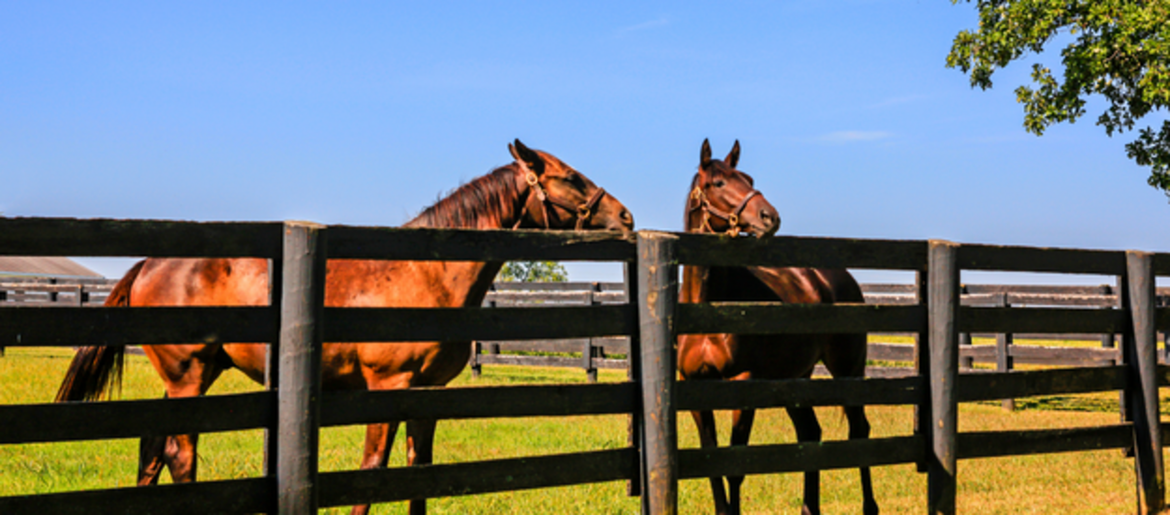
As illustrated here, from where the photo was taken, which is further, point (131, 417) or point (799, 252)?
point (799, 252)

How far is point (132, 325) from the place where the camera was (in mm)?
3646

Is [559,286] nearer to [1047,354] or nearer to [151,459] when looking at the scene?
[1047,354]

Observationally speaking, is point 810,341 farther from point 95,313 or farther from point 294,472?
point 95,313

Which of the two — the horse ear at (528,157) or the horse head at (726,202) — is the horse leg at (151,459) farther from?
the horse head at (726,202)

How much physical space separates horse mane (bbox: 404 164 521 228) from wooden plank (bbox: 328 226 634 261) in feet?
3.92

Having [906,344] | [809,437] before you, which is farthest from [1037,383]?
[906,344]

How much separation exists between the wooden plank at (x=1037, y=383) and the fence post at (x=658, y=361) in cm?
219

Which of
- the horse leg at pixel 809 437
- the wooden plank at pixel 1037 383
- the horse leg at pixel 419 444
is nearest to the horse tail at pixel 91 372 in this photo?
the horse leg at pixel 419 444

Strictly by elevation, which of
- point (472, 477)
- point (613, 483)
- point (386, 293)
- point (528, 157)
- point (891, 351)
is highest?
point (528, 157)

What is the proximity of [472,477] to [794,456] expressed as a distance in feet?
→ 6.23

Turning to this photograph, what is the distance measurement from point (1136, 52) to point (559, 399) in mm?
16050

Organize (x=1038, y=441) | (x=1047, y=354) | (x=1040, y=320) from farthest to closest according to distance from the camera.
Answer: (x=1047, y=354)
(x=1040, y=320)
(x=1038, y=441)

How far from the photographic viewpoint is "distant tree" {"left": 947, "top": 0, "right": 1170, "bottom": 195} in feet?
51.7

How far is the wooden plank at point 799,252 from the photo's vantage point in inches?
185
